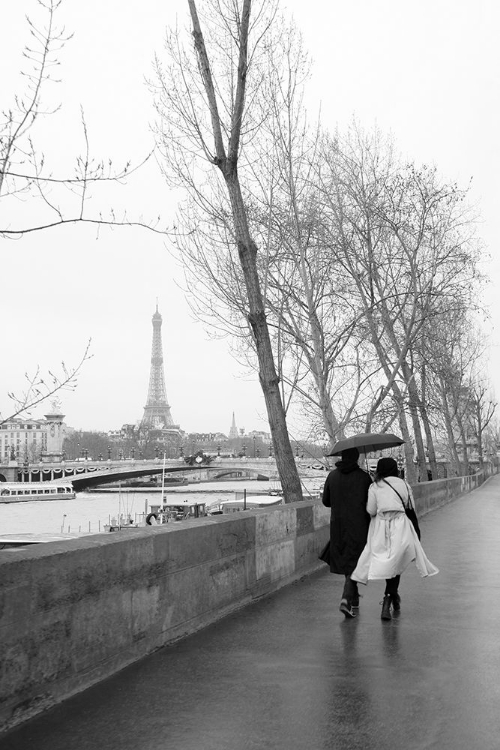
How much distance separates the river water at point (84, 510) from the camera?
77625 millimetres

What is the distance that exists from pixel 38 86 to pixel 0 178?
94 cm

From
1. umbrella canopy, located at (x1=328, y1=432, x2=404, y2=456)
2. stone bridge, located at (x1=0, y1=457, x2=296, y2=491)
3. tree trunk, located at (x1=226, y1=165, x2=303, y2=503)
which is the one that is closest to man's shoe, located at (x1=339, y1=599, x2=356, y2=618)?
umbrella canopy, located at (x1=328, y1=432, x2=404, y2=456)

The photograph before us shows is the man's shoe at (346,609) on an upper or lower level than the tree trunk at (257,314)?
lower

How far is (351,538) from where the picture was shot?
8.19 metres

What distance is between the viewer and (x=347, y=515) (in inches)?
324

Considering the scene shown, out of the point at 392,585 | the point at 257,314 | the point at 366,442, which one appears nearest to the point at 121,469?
the point at 257,314

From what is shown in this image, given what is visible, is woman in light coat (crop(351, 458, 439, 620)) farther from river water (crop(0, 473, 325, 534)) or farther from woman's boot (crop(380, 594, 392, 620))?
river water (crop(0, 473, 325, 534))

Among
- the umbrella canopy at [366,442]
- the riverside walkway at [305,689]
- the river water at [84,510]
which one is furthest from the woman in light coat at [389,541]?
the river water at [84,510]

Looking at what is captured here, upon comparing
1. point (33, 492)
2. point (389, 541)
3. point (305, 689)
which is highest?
point (33, 492)

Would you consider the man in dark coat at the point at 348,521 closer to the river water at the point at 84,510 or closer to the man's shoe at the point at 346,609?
the man's shoe at the point at 346,609

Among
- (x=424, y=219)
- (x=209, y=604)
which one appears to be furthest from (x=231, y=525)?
(x=424, y=219)

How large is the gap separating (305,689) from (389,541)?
2825mm

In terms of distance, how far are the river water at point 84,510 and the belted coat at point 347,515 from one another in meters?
48.8

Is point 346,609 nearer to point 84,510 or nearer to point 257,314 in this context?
point 257,314
